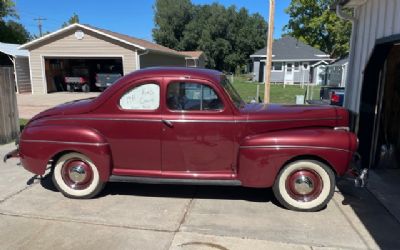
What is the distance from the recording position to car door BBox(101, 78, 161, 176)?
4738mm

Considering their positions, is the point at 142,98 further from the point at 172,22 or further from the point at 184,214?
the point at 172,22

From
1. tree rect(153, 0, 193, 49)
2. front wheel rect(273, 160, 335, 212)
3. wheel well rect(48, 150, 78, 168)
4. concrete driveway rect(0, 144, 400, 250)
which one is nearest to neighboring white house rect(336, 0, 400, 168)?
concrete driveway rect(0, 144, 400, 250)

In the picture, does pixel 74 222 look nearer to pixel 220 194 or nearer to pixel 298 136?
pixel 220 194

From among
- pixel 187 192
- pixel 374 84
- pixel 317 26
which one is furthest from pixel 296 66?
pixel 187 192

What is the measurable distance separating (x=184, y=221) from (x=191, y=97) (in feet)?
5.35

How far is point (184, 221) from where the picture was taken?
4.34m

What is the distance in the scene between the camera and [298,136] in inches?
177

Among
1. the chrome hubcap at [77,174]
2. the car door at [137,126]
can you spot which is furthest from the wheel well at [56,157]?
the car door at [137,126]

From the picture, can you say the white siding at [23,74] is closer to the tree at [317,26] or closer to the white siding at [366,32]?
the white siding at [366,32]

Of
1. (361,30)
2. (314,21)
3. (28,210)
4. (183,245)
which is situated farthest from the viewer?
(314,21)

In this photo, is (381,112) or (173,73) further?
(381,112)

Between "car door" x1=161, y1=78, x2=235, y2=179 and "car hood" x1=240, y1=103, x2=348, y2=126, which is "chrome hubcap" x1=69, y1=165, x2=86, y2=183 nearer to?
"car door" x1=161, y1=78, x2=235, y2=179

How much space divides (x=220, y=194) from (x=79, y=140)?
216 centimetres

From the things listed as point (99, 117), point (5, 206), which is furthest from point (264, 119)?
point (5, 206)
